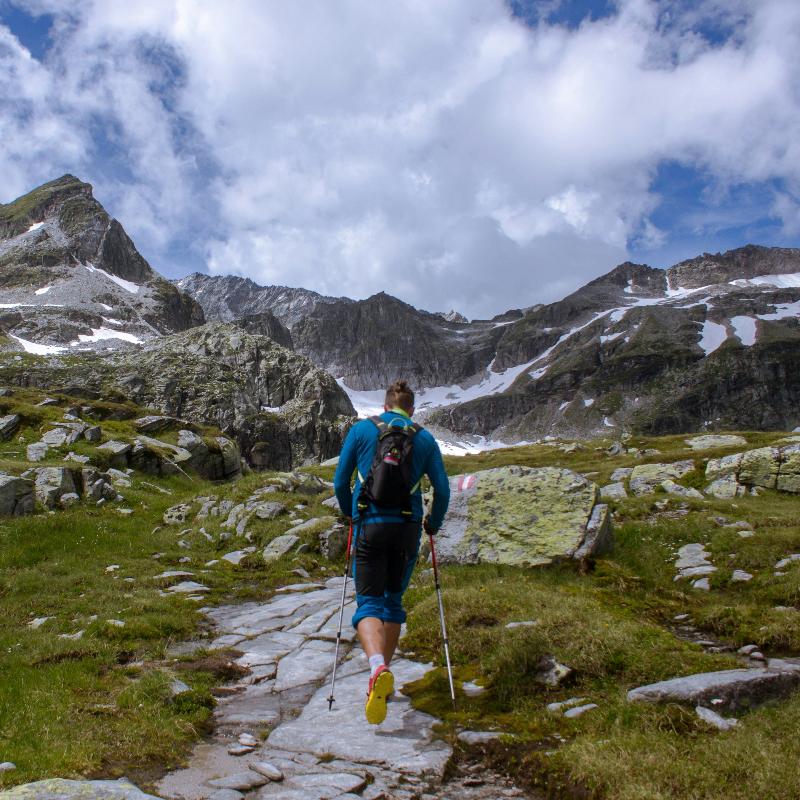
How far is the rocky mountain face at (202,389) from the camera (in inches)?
4262

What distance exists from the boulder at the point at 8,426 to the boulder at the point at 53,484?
13.4 m

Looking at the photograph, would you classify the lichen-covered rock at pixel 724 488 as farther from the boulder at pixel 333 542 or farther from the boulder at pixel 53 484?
the boulder at pixel 53 484

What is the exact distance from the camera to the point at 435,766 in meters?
6.25

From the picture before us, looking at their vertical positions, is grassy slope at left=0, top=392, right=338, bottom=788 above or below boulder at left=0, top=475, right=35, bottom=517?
below

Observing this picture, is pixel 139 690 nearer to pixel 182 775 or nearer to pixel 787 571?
pixel 182 775

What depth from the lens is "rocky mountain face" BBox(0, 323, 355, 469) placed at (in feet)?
355

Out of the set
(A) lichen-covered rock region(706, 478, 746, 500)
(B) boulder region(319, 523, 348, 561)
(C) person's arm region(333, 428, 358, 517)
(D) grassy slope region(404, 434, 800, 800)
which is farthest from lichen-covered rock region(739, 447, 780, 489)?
(C) person's arm region(333, 428, 358, 517)

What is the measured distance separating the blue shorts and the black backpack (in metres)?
0.31

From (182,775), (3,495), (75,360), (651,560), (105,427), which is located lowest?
(651,560)

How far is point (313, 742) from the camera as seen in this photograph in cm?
707

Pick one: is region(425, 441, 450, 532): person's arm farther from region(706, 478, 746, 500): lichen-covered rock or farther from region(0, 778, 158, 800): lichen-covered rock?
region(706, 478, 746, 500): lichen-covered rock

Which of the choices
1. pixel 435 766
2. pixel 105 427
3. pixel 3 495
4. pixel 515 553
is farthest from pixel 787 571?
pixel 105 427

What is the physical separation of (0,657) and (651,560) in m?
15.1

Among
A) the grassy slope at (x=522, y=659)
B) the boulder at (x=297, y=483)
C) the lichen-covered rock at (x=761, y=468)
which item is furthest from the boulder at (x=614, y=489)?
the boulder at (x=297, y=483)
